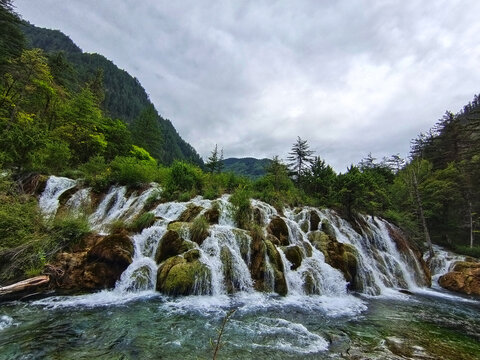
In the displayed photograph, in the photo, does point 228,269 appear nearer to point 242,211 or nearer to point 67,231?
point 242,211

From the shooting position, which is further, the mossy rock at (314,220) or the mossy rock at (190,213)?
the mossy rock at (314,220)

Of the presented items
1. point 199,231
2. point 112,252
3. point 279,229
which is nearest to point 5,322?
point 112,252

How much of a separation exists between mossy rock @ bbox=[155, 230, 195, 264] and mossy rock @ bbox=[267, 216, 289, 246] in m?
5.44

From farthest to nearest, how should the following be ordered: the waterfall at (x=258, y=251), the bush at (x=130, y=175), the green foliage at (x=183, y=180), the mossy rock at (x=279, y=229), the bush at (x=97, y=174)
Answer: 1. the bush at (x=130, y=175)
2. the bush at (x=97, y=174)
3. the green foliage at (x=183, y=180)
4. the mossy rock at (x=279, y=229)
5. the waterfall at (x=258, y=251)

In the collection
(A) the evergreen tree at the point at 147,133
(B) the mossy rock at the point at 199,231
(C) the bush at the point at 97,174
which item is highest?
(A) the evergreen tree at the point at 147,133

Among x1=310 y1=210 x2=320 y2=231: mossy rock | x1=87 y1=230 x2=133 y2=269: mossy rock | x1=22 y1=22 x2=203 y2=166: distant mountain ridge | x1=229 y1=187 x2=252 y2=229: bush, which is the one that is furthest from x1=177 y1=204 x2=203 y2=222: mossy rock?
x1=22 y1=22 x2=203 y2=166: distant mountain ridge

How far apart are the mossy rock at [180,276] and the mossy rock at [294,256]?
448 centimetres

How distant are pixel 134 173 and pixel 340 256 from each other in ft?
51.5

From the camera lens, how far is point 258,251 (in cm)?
1129

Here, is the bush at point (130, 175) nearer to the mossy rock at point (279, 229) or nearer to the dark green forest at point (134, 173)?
the dark green forest at point (134, 173)

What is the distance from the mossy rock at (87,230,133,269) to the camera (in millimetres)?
9227

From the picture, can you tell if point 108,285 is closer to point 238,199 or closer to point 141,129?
point 238,199

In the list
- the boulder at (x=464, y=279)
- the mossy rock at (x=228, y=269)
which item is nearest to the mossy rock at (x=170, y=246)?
the mossy rock at (x=228, y=269)

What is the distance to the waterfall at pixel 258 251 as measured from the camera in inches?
394
